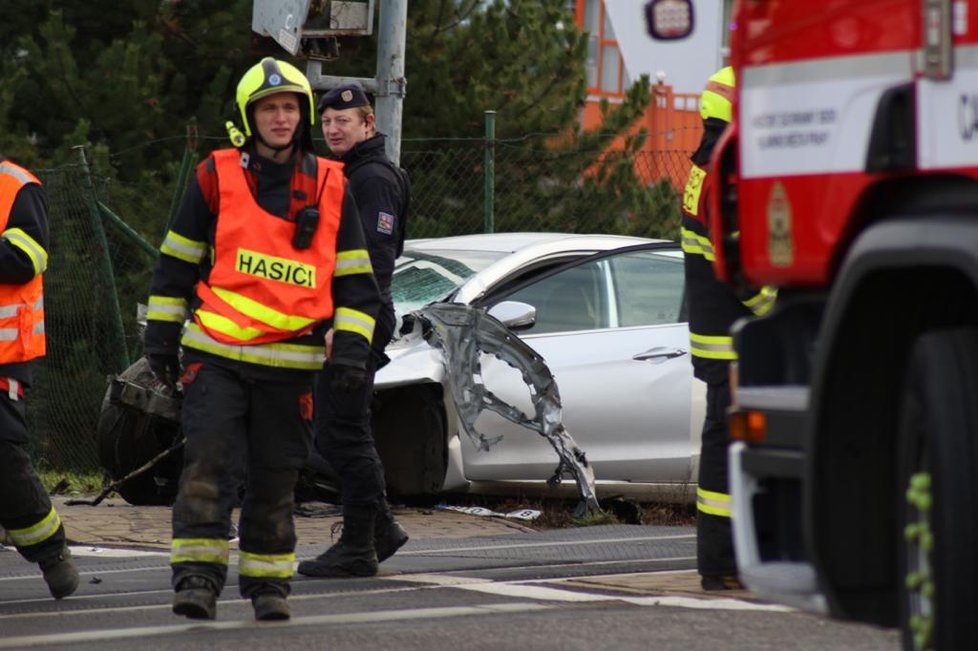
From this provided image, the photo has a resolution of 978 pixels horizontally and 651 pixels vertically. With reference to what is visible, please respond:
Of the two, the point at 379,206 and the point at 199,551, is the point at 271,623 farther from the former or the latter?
the point at 379,206

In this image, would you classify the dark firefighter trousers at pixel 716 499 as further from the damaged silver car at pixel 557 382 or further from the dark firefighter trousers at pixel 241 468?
the damaged silver car at pixel 557 382

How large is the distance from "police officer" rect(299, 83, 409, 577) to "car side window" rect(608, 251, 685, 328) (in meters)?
2.45

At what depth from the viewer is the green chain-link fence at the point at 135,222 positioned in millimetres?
13016

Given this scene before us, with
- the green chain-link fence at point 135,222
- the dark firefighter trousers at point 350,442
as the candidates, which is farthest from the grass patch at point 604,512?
the green chain-link fence at point 135,222

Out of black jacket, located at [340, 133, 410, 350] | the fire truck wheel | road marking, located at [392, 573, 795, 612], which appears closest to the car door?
black jacket, located at [340, 133, 410, 350]

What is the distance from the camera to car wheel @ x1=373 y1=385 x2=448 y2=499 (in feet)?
32.6

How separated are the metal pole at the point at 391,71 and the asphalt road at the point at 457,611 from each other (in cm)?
310

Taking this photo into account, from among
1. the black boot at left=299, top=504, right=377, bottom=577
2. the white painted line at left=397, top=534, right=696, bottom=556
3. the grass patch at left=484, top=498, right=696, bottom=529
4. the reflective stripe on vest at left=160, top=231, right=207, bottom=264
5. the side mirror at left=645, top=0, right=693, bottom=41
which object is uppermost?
the side mirror at left=645, top=0, right=693, bottom=41

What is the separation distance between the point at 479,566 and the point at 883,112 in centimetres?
430

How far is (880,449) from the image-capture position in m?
4.17

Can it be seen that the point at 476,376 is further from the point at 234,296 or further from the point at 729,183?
the point at 729,183

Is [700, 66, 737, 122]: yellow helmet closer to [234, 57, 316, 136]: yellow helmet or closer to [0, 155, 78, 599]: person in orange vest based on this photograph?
[234, 57, 316, 136]: yellow helmet

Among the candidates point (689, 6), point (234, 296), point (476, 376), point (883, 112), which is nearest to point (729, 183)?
point (689, 6)

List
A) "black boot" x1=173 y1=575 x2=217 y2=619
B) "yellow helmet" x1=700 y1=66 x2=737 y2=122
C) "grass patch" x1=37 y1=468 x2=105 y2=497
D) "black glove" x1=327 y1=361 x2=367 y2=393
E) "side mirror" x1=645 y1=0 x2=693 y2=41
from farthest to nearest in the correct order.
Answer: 1. "grass patch" x1=37 y1=468 x2=105 y2=497
2. "yellow helmet" x1=700 y1=66 x2=737 y2=122
3. "black glove" x1=327 y1=361 x2=367 y2=393
4. "black boot" x1=173 y1=575 x2=217 y2=619
5. "side mirror" x1=645 y1=0 x2=693 y2=41
